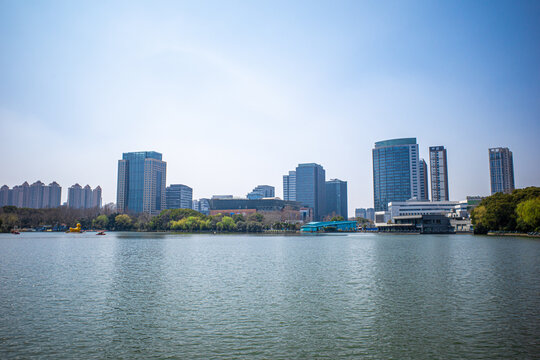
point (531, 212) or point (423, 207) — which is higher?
point (423, 207)

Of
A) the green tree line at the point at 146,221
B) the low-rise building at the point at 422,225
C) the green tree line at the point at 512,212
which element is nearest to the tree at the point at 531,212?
the green tree line at the point at 512,212

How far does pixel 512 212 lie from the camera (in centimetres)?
8956

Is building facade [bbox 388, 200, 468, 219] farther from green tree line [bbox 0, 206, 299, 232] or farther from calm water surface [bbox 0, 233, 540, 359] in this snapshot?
calm water surface [bbox 0, 233, 540, 359]

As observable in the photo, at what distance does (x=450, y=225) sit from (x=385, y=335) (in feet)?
462

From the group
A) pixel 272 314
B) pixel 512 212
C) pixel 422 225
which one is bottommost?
pixel 272 314

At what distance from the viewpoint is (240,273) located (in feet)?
109

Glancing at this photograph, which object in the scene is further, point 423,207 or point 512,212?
point 423,207

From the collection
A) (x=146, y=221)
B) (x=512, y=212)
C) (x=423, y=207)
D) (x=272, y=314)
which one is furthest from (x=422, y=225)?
(x=272, y=314)

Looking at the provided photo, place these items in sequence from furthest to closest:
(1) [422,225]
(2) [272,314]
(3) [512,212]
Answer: (1) [422,225], (3) [512,212], (2) [272,314]

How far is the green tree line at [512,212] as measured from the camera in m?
75.4

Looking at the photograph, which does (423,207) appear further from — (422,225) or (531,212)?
(531,212)

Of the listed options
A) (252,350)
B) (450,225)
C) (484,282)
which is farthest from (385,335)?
(450,225)

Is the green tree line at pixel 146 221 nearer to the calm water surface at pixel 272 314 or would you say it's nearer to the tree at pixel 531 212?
the tree at pixel 531 212

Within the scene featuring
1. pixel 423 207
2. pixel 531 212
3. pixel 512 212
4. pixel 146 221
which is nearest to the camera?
pixel 531 212
